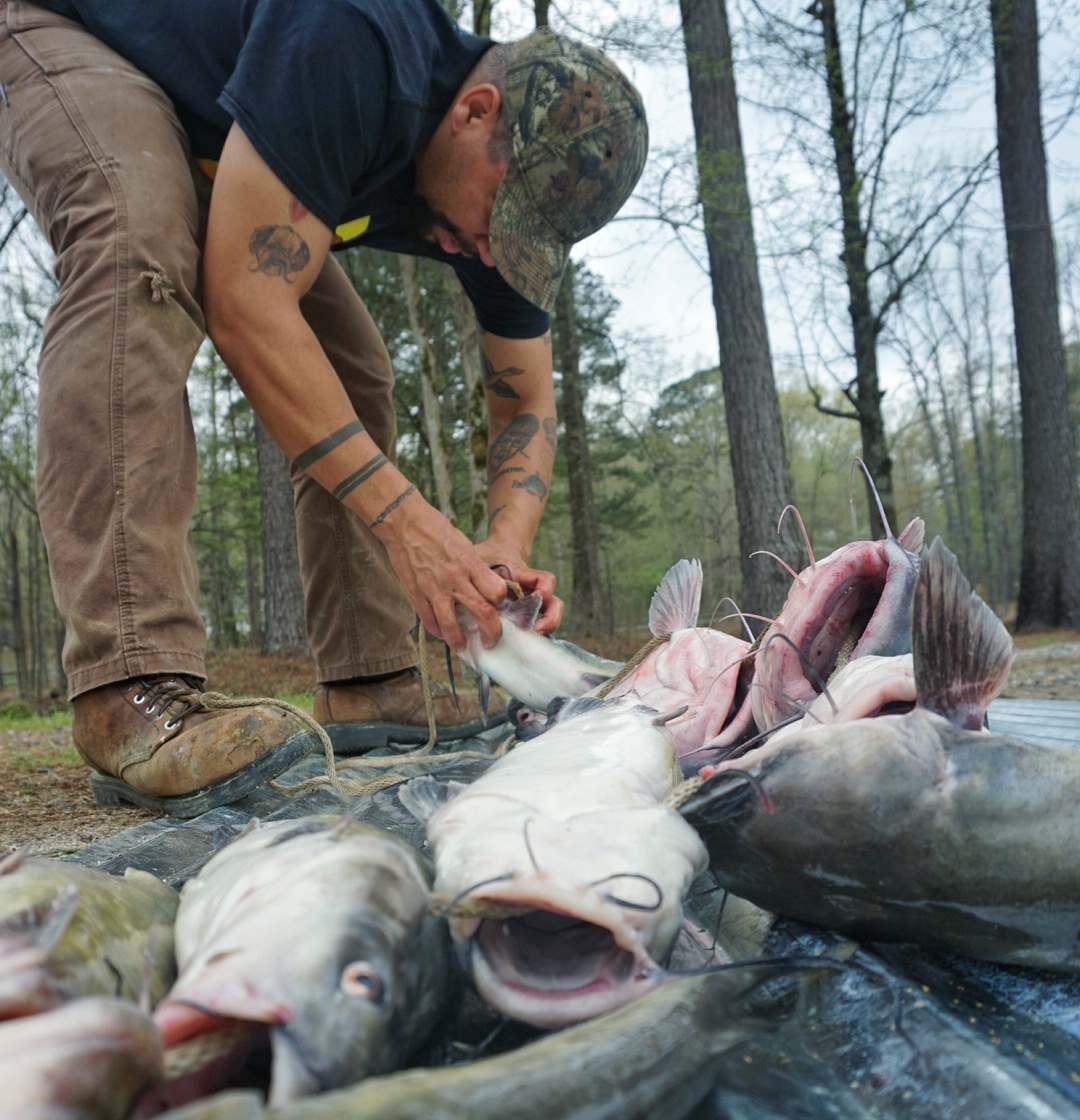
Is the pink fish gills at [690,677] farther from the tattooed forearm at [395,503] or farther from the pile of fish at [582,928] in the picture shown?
the tattooed forearm at [395,503]

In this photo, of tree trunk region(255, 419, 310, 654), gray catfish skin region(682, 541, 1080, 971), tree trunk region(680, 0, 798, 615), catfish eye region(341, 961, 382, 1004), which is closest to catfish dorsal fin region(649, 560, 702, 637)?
gray catfish skin region(682, 541, 1080, 971)

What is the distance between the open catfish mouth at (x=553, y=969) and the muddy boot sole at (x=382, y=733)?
1977 mm

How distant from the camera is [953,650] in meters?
1.22

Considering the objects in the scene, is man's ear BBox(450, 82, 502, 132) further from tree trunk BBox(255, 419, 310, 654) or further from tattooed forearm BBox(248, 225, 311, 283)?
tree trunk BBox(255, 419, 310, 654)

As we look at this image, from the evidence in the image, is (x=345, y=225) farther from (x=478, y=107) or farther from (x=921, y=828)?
(x=921, y=828)

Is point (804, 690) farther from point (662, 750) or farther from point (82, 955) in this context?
point (82, 955)

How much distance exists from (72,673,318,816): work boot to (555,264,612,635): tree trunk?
40.5 feet

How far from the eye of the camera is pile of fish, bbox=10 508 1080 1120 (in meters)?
0.65

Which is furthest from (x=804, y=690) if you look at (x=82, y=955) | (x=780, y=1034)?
(x=82, y=955)

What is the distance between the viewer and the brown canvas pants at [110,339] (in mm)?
2186

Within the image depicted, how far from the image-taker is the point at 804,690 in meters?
1.76

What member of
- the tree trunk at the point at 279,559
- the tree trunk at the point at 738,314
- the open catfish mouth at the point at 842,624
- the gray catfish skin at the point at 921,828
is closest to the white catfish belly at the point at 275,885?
the gray catfish skin at the point at 921,828

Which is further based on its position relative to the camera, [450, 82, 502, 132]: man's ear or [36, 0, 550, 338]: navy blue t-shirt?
[450, 82, 502, 132]: man's ear

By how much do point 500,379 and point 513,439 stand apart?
0.30m
